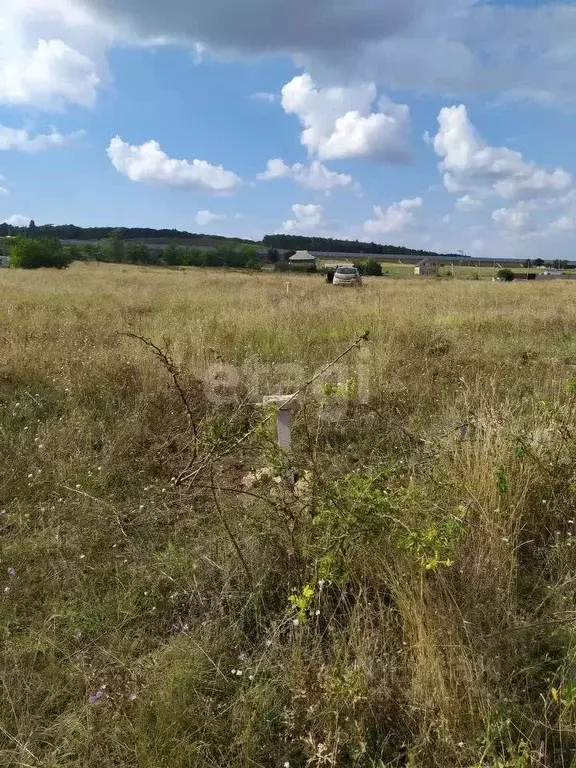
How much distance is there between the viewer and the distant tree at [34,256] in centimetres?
5056

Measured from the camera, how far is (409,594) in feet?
7.22

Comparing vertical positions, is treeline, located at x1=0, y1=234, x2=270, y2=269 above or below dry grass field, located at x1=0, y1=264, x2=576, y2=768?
above

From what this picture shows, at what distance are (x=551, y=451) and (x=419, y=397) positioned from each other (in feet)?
7.20

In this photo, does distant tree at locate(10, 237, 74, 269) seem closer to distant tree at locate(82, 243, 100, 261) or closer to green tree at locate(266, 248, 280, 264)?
distant tree at locate(82, 243, 100, 261)

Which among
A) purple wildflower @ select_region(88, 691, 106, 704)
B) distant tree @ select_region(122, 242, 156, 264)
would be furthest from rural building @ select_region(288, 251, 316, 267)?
purple wildflower @ select_region(88, 691, 106, 704)

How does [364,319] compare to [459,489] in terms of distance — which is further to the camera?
[364,319]

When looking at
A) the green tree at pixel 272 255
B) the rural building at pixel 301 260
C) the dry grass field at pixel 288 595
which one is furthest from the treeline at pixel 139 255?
the dry grass field at pixel 288 595

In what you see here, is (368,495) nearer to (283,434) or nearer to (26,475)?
(283,434)

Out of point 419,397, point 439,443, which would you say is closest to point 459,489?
point 439,443

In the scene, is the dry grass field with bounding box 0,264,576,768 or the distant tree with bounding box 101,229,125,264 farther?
the distant tree with bounding box 101,229,125,264

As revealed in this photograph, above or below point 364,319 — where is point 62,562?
below

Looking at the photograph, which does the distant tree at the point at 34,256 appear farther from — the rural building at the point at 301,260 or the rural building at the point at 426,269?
the rural building at the point at 426,269

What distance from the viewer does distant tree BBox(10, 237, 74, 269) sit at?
5056cm

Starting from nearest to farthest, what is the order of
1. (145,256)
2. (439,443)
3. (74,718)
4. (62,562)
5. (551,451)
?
1. (74,718)
2. (62,562)
3. (551,451)
4. (439,443)
5. (145,256)
